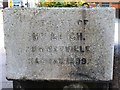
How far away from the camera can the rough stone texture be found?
130 inches

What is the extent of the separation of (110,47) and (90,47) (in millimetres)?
209

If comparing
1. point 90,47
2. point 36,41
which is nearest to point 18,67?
point 36,41

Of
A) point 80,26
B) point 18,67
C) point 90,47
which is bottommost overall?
point 18,67

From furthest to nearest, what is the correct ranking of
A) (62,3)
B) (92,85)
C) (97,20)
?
(62,3) → (92,85) → (97,20)

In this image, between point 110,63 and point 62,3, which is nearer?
point 110,63

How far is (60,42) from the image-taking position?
11.0ft

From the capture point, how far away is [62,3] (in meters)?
4.71

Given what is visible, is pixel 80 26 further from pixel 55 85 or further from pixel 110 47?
pixel 55 85

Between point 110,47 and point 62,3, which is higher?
point 62,3

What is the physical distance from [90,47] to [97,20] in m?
0.30

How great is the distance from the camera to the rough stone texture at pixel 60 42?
130 inches

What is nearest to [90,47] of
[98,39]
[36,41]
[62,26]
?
[98,39]

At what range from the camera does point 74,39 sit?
3.35 m

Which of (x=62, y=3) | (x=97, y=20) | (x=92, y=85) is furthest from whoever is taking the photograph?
(x=62, y=3)
